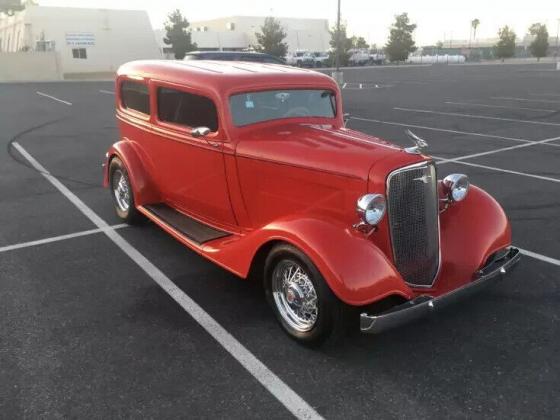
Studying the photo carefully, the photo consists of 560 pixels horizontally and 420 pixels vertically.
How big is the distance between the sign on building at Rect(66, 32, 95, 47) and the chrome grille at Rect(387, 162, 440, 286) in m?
52.0

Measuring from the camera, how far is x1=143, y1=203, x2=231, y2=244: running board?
14.6ft

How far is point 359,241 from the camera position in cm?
327

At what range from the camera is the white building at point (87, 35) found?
159ft

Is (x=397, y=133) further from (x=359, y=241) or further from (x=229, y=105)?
(x=359, y=241)

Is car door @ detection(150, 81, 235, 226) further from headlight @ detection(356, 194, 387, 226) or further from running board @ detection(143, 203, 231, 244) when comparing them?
headlight @ detection(356, 194, 387, 226)

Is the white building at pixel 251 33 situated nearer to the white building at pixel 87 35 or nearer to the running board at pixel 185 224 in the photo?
the white building at pixel 87 35

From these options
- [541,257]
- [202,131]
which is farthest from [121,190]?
[541,257]

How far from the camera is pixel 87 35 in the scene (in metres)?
49.1

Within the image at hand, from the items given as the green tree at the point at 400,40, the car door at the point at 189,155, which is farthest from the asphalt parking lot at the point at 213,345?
the green tree at the point at 400,40

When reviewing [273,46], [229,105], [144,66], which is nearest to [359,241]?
[229,105]

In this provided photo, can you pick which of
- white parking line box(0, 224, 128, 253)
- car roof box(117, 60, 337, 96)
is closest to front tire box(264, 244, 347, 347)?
car roof box(117, 60, 337, 96)

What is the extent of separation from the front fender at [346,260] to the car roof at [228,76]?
1.61m

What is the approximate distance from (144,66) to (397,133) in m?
8.07

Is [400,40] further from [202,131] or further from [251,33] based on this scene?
[202,131]
